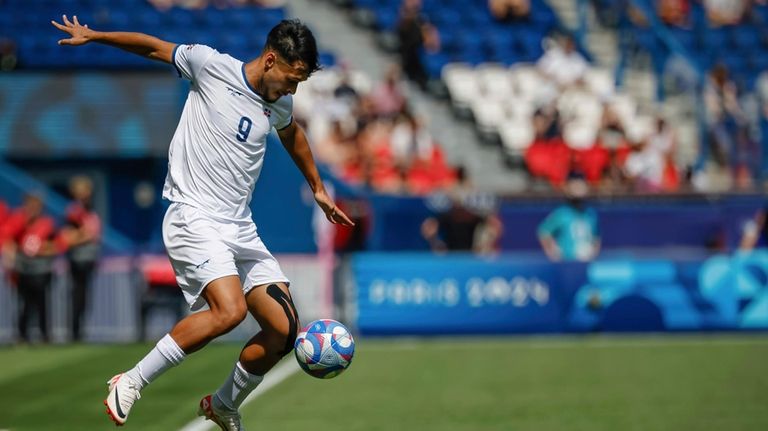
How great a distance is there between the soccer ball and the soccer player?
0.35ft

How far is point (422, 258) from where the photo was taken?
16.9m

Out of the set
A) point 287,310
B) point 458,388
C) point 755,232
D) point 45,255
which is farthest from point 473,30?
point 287,310

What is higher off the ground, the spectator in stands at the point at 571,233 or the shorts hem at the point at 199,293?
the shorts hem at the point at 199,293

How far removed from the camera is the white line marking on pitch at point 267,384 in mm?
8992

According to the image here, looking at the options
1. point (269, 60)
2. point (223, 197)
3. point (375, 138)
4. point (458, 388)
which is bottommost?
point (458, 388)

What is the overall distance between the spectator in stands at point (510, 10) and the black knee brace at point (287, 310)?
1629 cm

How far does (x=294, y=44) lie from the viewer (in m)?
7.38

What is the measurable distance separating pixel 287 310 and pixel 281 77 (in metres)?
1.35

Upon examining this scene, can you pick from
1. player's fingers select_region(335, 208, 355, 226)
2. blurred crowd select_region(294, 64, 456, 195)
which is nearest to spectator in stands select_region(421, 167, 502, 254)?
blurred crowd select_region(294, 64, 456, 195)

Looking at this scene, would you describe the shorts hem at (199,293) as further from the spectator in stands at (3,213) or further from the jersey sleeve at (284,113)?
the spectator in stands at (3,213)

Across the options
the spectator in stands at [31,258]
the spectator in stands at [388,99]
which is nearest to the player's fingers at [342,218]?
the spectator in stands at [31,258]

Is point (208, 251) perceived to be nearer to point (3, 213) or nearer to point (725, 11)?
point (3, 213)

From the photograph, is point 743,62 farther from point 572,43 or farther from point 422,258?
point 422,258

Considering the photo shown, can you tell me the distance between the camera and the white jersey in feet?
24.6
